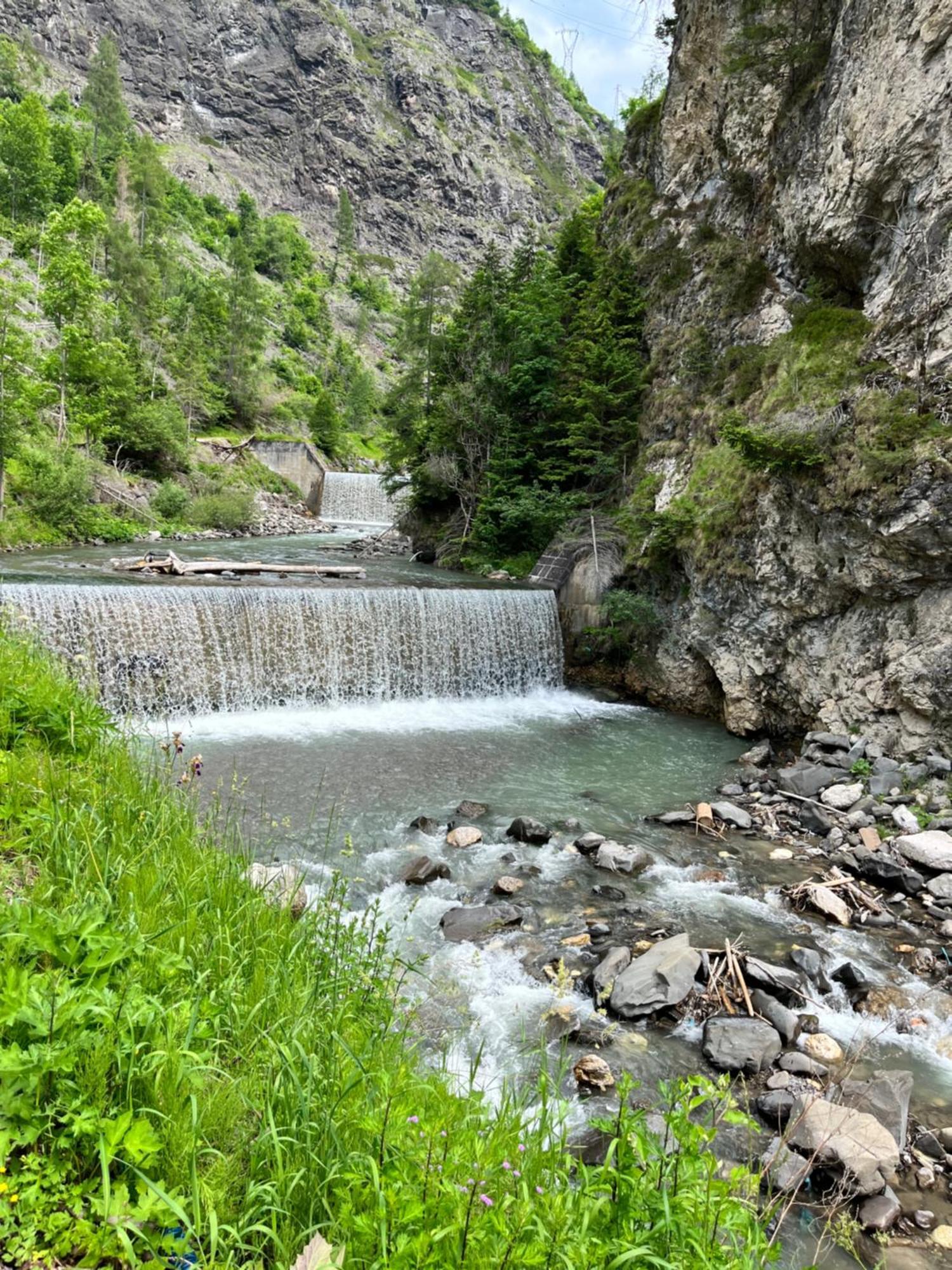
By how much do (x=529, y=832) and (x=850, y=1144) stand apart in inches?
157

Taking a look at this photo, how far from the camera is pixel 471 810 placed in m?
7.46

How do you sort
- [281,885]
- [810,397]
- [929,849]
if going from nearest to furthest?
[281,885] → [929,849] → [810,397]

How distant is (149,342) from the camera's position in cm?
3316

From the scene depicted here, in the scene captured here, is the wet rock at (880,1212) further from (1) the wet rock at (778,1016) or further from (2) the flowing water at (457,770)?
(1) the wet rock at (778,1016)

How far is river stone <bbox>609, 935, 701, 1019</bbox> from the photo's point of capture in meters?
4.25

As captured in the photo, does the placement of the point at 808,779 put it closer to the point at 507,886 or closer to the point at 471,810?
the point at 471,810

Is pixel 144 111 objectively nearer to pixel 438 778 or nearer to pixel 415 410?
pixel 415 410

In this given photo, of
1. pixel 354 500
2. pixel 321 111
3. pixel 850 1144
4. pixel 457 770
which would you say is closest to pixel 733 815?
pixel 457 770

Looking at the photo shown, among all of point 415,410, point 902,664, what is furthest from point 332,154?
point 902,664

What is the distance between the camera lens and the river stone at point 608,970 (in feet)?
14.4

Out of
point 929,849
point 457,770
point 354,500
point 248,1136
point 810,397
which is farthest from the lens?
point 354,500

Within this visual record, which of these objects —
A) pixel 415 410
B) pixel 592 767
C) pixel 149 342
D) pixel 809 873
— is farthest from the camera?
pixel 149 342

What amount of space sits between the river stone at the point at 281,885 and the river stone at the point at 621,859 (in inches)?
118

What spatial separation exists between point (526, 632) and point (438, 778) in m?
5.35
